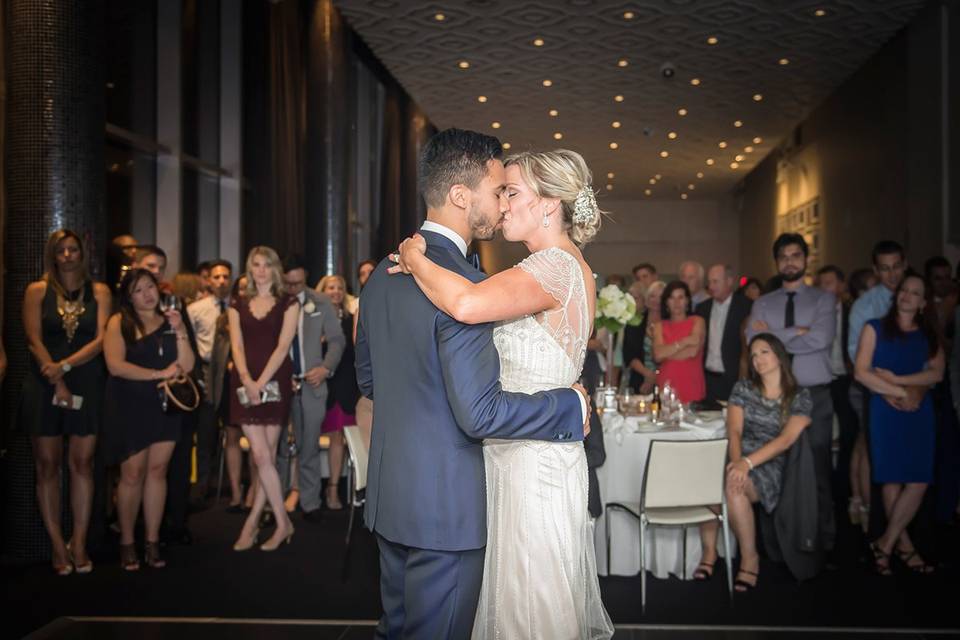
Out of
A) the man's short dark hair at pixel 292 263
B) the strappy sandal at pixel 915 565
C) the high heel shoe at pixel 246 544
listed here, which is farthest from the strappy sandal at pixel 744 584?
the man's short dark hair at pixel 292 263

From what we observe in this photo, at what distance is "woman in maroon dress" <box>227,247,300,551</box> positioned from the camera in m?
5.03

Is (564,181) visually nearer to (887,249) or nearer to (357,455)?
(357,455)

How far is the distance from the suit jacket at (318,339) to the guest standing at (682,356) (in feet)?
7.43

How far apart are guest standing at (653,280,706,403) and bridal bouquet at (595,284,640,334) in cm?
68

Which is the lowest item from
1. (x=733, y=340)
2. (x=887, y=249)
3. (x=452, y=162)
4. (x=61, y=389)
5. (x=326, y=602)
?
(x=326, y=602)

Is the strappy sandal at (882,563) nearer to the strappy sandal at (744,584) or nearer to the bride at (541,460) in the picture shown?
the strappy sandal at (744,584)

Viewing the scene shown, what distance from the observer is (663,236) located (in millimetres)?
25062

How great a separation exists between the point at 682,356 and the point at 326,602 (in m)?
3.11

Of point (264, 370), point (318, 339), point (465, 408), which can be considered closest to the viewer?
point (465, 408)

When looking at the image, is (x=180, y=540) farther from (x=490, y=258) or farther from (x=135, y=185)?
(x=490, y=258)

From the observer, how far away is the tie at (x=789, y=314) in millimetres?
5141

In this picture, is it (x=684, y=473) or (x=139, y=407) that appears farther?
(x=139, y=407)

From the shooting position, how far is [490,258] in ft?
86.0

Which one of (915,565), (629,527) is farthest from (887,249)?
(629,527)
